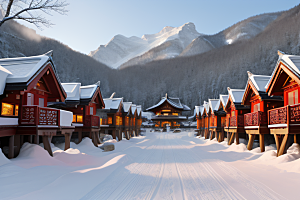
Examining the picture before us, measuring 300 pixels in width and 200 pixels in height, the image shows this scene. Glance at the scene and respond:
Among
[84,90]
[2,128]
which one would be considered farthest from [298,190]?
[84,90]

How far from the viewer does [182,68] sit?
420 ft

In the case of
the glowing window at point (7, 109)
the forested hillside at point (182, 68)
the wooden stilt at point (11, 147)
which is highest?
the forested hillside at point (182, 68)

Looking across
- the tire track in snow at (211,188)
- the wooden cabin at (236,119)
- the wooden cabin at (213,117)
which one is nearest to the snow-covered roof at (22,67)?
the tire track in snow at (211,188)

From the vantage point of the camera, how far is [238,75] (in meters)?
93.9

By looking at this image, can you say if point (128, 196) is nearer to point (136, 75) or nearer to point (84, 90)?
point (84, 90)

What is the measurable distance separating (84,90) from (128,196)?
55.3 feet

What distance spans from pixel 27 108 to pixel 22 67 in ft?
9.24

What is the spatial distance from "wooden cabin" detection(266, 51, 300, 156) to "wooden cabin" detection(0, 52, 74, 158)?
43.2ft

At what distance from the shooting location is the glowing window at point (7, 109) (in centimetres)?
1332

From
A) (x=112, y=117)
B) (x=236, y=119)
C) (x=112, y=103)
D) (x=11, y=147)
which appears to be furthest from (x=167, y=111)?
(x=11, y=147)

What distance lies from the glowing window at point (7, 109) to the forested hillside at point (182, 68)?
220 ft

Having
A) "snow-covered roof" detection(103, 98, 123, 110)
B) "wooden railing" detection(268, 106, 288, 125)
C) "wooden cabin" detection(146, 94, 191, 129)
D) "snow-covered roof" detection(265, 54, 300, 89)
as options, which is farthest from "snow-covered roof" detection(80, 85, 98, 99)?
"wooden cabin" detection(146, 94, 191, 129)

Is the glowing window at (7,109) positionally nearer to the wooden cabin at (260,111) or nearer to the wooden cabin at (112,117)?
the wooden cabin at (112,117)

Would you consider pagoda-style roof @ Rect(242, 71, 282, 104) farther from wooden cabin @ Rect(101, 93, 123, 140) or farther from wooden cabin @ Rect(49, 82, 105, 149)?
wooden cabin @ Rect(101, 93, 123, 140)
